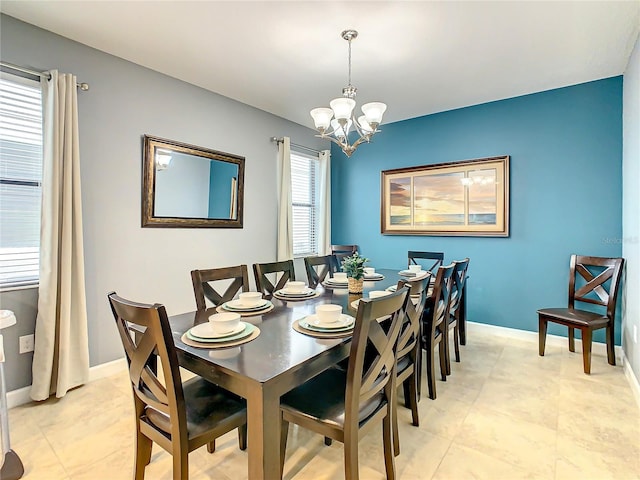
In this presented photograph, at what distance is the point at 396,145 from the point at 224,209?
8.18ft

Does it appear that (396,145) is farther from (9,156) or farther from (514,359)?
(9,156)

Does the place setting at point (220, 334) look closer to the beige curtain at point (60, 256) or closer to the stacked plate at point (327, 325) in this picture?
the stacked plate at point (327, 325)

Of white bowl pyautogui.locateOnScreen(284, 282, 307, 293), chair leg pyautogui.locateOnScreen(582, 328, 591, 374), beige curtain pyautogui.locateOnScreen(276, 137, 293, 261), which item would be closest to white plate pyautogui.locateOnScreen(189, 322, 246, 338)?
white bowl pyautogui.locateOnScreen(284, 282, 307, 293)

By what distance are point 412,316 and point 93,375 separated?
2607 mm

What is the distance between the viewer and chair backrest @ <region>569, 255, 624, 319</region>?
2908 mm

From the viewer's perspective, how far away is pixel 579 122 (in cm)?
329

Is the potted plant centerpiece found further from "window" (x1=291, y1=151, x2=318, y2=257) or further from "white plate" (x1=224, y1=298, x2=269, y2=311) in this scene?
"window" (x1=291, y1=151, x2=318, y2=257)

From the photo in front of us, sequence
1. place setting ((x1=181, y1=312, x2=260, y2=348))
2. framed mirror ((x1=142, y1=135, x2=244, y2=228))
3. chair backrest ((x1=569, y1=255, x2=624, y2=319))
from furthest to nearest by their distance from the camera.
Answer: framed mirror ((x1=142, y1=135, x2=244, y2=228))
chair backrest ((x1=569, y1=255, x2=624, y2=319))
place setting ((x1=181, y1=312, x2=260, y2=348))

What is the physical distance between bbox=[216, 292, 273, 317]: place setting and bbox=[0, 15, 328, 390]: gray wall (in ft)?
4.61

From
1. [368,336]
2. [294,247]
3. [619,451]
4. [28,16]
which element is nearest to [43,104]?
[28,16]

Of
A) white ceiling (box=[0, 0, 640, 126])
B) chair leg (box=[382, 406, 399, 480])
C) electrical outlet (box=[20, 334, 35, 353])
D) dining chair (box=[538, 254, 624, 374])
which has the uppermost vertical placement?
white ceiling (box=[0, 0, 640, 126])

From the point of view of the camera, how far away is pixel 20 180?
7.63 feet

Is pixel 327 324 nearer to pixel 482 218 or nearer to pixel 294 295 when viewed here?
pixel 294 295

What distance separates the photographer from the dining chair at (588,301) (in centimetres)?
275
